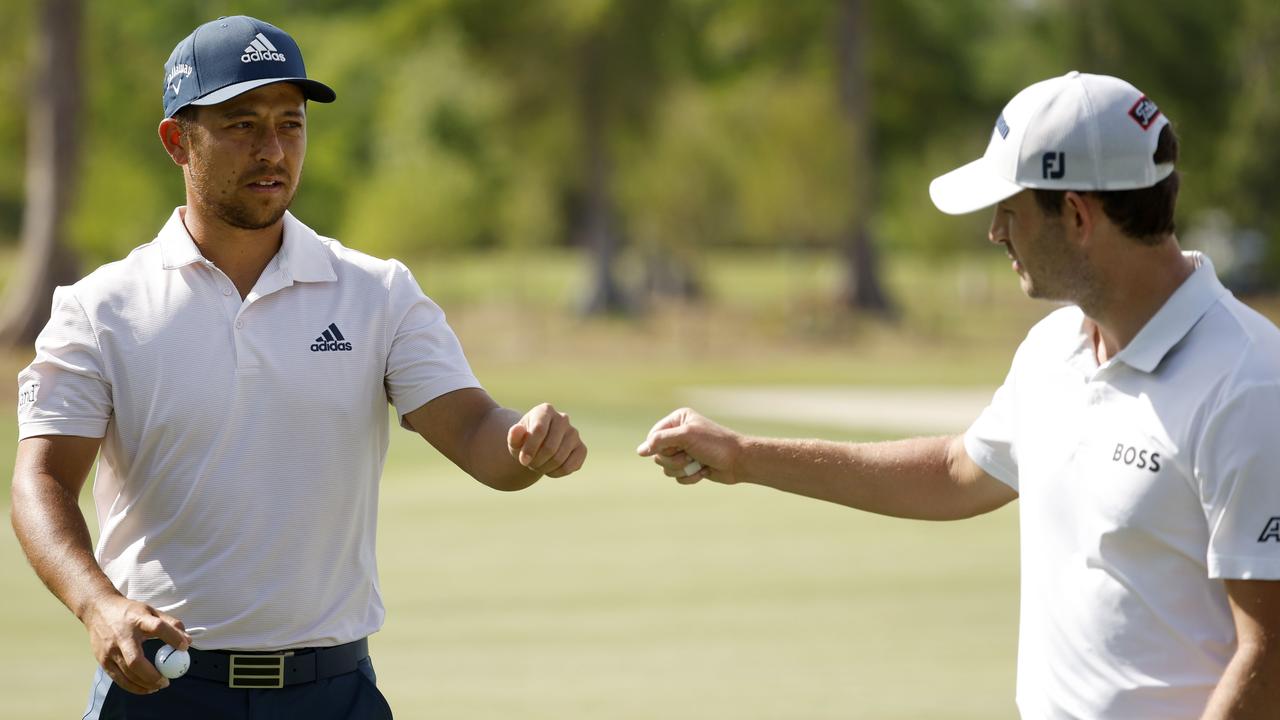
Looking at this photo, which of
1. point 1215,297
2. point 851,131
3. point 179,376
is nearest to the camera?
point 1215,297

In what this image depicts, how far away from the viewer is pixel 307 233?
3.99 metres

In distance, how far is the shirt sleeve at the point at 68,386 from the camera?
12.0 feet

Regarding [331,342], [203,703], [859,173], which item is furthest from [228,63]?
[859,173]

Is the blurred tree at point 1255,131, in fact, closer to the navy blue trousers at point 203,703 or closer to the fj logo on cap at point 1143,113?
the fj logo on cap at point 1143,113

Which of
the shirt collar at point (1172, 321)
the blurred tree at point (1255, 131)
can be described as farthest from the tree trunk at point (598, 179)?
the shirt collar at point (1172, 321)

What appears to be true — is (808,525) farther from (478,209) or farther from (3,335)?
(478,209)

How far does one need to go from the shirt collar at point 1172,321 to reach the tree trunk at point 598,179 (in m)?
35.6

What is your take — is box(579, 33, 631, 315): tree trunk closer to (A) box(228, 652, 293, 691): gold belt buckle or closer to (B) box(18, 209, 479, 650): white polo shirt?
(B) box(18, 209, 479, 650): white polo shirt

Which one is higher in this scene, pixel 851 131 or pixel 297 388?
pixel 297 388

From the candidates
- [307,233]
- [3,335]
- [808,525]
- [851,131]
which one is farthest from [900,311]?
[307,233]

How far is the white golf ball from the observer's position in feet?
10.8

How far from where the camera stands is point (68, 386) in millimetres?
3654

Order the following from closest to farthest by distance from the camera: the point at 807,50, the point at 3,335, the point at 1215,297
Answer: the point at 1215,297 < the point at 3,335 < the point at 807,50

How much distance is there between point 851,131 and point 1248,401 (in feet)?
116
